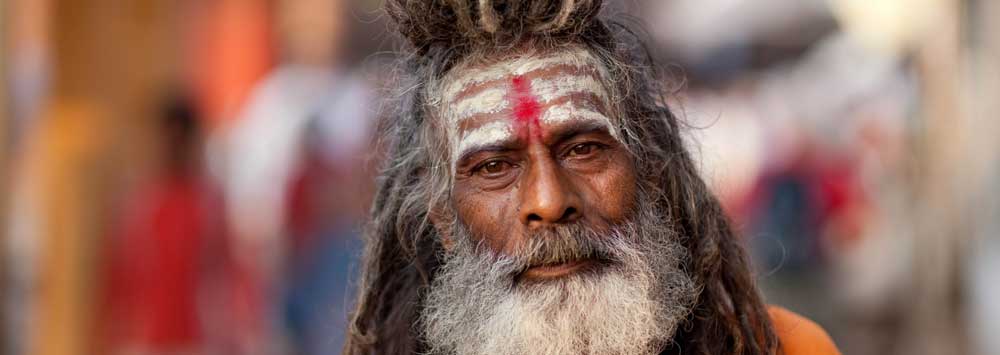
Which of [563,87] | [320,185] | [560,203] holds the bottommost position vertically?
[320,185]

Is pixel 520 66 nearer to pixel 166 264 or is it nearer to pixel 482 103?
pixel 482 103

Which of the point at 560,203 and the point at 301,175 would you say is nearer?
the point at 560,203

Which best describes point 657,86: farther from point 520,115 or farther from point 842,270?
point 842,270

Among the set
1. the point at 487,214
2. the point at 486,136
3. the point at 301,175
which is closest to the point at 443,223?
the point at 487,214

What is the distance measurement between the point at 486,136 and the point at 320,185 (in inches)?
215

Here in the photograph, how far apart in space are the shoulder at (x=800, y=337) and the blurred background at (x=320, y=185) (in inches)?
115

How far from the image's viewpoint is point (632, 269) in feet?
10.1

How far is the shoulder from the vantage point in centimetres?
320

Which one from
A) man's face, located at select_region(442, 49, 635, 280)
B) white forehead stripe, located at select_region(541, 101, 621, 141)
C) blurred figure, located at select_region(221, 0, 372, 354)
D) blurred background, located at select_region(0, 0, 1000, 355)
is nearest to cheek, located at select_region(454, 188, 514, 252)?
man's face, located at select_region(442, 49, 635, 280)

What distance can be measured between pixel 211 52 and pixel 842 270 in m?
6.60

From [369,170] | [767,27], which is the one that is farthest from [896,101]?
[369,170]

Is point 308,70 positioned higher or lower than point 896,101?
lower

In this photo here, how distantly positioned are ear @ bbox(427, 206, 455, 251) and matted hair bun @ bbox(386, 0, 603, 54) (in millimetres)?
434

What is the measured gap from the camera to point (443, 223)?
338 centimetres
